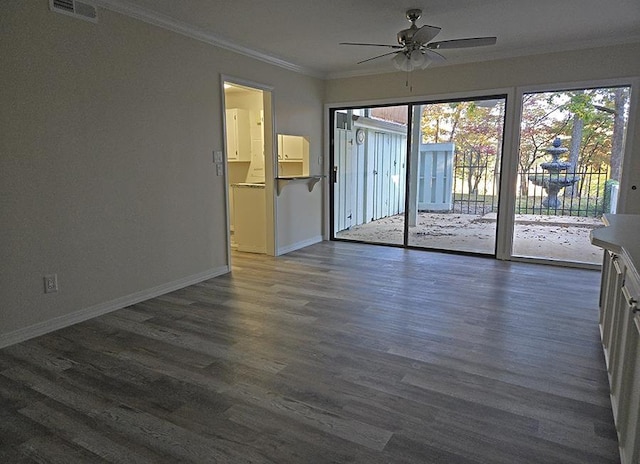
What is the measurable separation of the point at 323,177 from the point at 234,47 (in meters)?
2.37

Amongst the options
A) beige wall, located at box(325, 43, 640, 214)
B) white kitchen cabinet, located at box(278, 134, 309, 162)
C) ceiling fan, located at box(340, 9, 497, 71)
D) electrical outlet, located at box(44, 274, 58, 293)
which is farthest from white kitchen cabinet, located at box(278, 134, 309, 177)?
electrical outlet, located at box(44, 274, 58, 293)

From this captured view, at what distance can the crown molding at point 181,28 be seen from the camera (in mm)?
3268

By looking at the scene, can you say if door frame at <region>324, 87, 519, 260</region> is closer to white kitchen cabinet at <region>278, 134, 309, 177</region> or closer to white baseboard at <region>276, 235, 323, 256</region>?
white kitchen cabinet at <region>278, 134, 309, 177</region>

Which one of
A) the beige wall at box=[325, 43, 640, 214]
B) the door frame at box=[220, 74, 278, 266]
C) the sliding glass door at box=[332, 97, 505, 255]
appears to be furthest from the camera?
the sliding glass door at box=[332, 97, 505, 255]

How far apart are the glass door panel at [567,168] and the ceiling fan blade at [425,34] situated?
2131 mm

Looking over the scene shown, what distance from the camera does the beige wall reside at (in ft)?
14.1

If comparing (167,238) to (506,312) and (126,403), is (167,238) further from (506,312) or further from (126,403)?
(506,312)

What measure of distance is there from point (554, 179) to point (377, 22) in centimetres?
433

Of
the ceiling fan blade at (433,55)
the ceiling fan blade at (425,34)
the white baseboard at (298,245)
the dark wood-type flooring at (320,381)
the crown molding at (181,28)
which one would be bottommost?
the dark wood-type flooring at (320,381)

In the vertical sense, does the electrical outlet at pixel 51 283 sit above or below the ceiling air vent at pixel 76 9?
below

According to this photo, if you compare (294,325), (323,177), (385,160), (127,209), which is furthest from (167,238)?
(385,160)

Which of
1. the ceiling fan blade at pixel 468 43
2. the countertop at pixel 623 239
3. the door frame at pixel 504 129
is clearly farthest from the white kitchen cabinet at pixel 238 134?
the countertop at pixel 623 239

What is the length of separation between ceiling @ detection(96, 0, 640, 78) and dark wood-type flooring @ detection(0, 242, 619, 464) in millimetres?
2447

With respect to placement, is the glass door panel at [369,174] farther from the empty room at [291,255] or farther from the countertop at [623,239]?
the countertop at [623,239]
